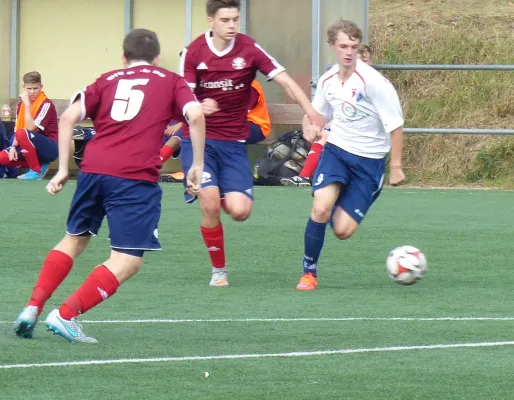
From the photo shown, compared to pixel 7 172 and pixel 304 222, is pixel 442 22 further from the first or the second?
pixel 304 222

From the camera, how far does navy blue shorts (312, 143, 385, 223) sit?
8266 millimetres

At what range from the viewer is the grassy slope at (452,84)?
1725 cm

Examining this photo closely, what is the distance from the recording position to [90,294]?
590 centimetres

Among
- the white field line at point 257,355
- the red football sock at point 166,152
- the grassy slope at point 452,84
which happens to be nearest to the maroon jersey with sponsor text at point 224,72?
the white field line at point 257,355

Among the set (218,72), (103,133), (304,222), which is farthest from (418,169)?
(103,133)

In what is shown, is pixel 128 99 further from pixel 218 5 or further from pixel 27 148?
pixel 27 148

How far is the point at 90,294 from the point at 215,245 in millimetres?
2477

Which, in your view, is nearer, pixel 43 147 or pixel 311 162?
pixel 311 162

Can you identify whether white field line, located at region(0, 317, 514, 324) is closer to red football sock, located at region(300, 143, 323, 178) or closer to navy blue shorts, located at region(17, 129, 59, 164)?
red football sock, located at region(300, 143, 323, 178)

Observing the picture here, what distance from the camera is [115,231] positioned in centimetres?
597

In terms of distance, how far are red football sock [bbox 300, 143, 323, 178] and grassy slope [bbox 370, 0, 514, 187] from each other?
1.93 meters

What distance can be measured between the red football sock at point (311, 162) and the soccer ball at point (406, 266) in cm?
724

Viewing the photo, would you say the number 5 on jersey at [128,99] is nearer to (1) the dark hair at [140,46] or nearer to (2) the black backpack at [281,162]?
(1) the dark hair at [140,46]

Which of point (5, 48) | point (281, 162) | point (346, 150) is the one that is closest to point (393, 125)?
point (346, 150)
